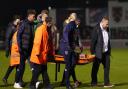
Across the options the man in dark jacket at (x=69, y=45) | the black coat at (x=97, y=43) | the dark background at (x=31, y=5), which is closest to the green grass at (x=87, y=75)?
the man in dark jacket at (x=69, y=45)

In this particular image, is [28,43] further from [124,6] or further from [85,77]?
[124,6]

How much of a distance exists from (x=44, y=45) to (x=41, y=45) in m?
0.08

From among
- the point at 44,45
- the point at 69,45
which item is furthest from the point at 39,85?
the point at 69,45

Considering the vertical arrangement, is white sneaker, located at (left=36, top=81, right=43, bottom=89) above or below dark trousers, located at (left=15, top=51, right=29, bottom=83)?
below

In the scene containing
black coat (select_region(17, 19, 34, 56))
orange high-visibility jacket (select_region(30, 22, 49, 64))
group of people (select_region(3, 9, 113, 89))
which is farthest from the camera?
black coat (select_region(17, 19, 34, 56))

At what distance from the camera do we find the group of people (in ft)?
50.8

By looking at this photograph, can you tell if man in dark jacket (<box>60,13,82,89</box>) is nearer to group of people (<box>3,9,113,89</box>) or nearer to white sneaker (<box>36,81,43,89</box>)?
group of people (<box>3,9,113,89</box>)

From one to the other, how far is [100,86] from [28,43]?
2424 millimetres

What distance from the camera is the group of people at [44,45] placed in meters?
15.5

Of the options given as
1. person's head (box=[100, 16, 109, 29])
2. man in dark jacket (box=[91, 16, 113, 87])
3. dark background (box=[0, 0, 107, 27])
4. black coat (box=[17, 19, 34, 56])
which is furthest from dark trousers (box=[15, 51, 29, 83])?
dark background (box=[0, 0, 107, 27])

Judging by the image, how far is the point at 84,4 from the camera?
140 feet

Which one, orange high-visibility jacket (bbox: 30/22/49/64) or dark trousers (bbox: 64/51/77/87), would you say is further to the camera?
dark trousers (bbox: 64/51/77/87)

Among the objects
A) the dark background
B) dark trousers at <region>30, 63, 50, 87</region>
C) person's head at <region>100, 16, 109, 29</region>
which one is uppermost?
the dark background

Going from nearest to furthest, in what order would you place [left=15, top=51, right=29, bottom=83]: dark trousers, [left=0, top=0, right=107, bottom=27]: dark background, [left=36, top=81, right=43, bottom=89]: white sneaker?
[left=36, top=81, right=43, bottom=89]: white sneaker < [left=15, top=51, right=29, bottom=83]: dark trousers < [left=0, top=0, right=107, bottom=27]: dark background
